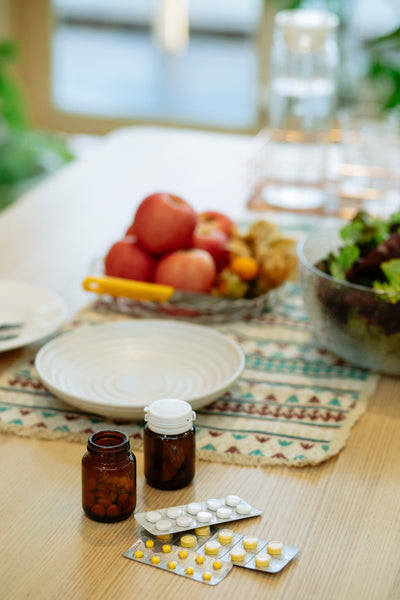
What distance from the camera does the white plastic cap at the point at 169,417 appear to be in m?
0.82

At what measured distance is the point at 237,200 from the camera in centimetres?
181

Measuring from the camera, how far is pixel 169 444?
0.83 m

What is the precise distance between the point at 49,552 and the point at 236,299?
60 centimetres

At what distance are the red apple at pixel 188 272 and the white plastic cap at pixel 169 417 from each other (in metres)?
0.46

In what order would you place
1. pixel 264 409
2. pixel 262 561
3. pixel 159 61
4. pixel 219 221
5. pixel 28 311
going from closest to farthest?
pixel 262 561 → pixel 264 409 → pixel 28 311 → pixel 219 221 → pixel 159 61

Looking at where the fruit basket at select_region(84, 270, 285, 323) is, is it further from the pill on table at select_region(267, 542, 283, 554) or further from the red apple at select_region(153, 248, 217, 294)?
the pill on table at select_region(267, 542, 283, 554)

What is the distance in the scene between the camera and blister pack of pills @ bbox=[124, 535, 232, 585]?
2.40ft

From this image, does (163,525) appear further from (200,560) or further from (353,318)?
(353,318)

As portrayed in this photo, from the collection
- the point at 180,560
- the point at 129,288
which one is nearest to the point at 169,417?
the point at 180,560

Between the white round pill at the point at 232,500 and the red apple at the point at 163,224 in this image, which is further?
the red apple at the point at 163,224

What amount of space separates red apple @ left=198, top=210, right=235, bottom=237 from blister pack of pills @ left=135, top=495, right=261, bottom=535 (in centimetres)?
66

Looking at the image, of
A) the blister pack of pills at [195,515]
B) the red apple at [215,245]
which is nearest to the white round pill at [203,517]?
the blister pack of pills at [195,515]

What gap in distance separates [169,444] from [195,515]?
8 centimetres

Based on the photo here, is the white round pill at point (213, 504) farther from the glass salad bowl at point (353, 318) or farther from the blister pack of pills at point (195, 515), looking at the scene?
the glass salad bowl at point (353, 318)
